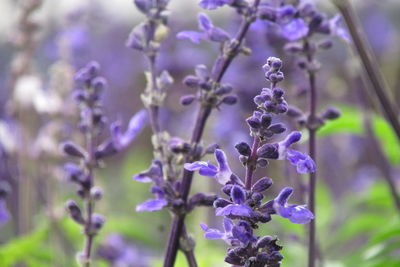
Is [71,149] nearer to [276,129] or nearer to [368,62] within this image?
[276,129]

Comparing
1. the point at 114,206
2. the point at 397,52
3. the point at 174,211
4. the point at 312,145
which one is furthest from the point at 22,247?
the point at 397,52

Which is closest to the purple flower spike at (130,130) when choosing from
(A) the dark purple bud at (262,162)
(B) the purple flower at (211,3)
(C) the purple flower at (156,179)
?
(C) the purple flower at (156,179)

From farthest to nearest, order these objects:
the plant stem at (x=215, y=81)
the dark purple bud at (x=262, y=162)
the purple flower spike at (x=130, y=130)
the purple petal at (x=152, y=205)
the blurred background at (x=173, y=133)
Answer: the blurred background at (x=173, y=133)
the purple flower spike at (x=130, y=130)
the plant stem at (x=215, y=81)
the purple petal at (x=152, y=205)
the dark purple bud at (x=262, y=162)

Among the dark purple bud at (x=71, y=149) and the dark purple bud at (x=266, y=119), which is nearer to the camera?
the dark purple bud at (x=266, y=119)

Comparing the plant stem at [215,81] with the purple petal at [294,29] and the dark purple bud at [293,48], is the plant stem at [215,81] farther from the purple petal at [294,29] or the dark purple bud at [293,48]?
the dark purple bud at [293,48]

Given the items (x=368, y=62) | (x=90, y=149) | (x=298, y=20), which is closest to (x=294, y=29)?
(x=298, y=20)

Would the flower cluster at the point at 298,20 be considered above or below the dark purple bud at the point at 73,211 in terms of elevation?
above
